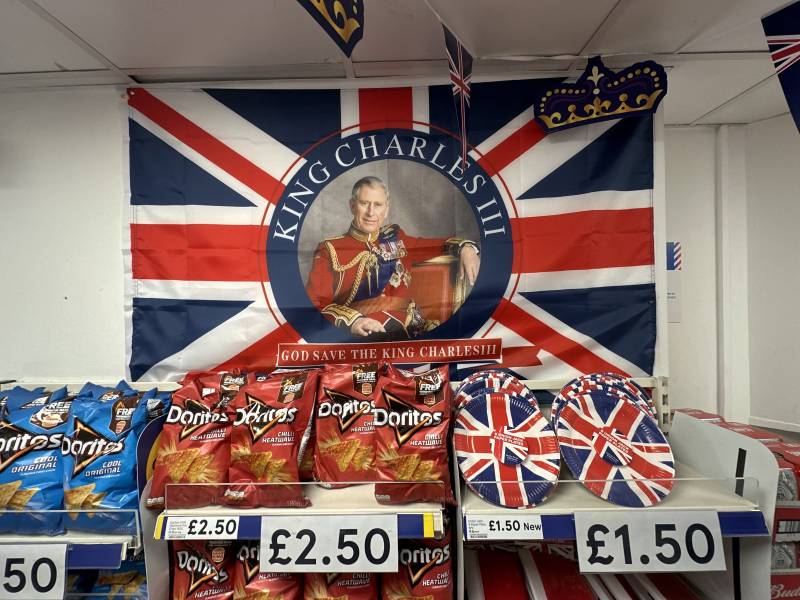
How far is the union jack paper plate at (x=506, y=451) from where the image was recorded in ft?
4.02

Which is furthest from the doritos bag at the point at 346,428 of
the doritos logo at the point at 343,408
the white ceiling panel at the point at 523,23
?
the white ceiling panel at the point at 523,23

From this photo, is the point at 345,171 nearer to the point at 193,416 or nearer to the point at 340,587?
the point at 193,416

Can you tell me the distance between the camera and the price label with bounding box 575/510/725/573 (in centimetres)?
111

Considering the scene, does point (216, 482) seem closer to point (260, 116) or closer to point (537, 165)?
point (260, 116)

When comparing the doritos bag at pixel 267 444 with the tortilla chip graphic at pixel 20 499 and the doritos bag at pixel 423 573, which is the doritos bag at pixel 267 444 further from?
the tortilla chip graphic at pixel 20 499

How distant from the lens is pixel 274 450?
128cm

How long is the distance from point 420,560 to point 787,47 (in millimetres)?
1881

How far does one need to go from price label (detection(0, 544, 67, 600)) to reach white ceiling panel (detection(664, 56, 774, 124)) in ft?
8.96

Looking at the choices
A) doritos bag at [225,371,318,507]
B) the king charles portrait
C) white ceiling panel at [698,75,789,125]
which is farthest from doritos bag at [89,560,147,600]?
white ceiling panel at [698,75,789,125]

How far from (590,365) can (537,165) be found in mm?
875

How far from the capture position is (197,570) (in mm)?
1308

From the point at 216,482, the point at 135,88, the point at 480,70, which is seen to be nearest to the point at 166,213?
the point at 135,88

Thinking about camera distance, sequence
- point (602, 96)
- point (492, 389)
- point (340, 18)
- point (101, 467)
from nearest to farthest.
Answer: point (340, 18) < point (101, 467) < point (492, 389) < point (602, 96)

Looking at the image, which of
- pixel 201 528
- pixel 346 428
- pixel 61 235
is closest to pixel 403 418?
pixel 346 428
